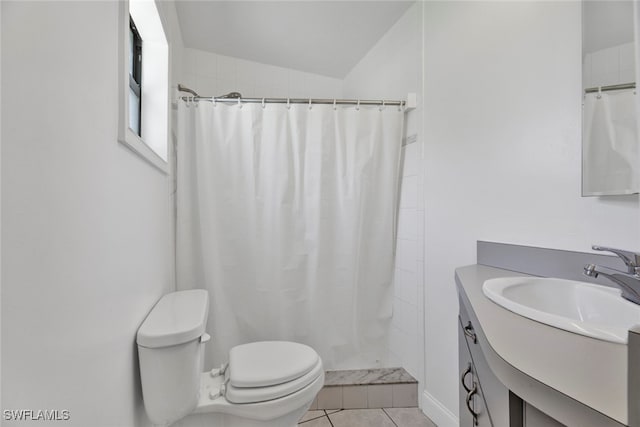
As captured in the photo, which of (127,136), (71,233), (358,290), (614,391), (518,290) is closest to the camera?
(614,391)

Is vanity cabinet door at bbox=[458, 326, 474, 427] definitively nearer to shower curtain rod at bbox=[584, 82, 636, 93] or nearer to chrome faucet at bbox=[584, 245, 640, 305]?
chrome faucet at bbox=[584, 245, 640, 305]

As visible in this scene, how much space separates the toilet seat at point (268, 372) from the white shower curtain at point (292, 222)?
0.46m

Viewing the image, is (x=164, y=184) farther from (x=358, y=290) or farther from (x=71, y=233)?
(x=358, y=290)

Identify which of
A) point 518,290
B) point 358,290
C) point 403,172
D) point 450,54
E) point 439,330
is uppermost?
point 450,54

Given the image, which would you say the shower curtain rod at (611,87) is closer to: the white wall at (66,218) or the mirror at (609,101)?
the mirror at (609,101)

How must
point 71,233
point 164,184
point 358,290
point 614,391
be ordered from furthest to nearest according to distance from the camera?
point 358,290, point 164,184, point 71,233, point 614,391

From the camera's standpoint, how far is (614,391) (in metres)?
0.35

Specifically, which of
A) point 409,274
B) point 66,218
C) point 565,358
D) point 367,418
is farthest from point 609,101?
point 367,418

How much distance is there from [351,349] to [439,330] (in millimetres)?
604

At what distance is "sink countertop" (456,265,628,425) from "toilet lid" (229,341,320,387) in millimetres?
849

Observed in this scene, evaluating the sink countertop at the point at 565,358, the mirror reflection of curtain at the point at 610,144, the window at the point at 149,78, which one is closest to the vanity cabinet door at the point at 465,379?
the sink countertop at the point at 565,358

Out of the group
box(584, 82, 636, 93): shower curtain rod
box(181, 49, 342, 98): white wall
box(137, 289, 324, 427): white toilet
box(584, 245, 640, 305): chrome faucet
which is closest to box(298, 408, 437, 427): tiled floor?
box(137, 289, 324, 427): white toilet

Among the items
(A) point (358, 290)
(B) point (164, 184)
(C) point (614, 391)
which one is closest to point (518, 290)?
(C) point (614, 391)

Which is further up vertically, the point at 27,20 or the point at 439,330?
the point at 27,20
